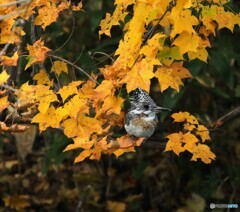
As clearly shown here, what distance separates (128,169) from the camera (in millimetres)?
7184

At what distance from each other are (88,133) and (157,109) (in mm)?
467

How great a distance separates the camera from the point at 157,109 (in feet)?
11.5

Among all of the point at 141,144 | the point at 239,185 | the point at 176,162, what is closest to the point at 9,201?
the point at 176,162

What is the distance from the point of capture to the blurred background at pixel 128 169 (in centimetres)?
590

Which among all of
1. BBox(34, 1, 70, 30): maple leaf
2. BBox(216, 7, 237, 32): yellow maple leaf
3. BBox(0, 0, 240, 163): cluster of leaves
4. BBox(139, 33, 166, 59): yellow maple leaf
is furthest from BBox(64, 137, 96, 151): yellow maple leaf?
BBox(216, 7, 237, 32): yellow maple leaf

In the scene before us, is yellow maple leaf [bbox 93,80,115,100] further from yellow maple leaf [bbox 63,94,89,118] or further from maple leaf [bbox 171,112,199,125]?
maple leaf [bbox 171,112,199,125]

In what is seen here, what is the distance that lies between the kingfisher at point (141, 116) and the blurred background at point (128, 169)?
7.34 ft

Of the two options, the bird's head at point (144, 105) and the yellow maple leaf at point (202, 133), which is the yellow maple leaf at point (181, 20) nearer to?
the bird's head at point (144, 105)

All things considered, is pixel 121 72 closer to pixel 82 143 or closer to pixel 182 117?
pixel 82 143

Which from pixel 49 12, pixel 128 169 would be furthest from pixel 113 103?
pixel 128 169

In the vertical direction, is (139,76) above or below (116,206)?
above

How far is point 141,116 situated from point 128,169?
12.4 feet

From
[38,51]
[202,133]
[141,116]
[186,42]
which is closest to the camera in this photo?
[186,42]

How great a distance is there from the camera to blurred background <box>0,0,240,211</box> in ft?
19.4
